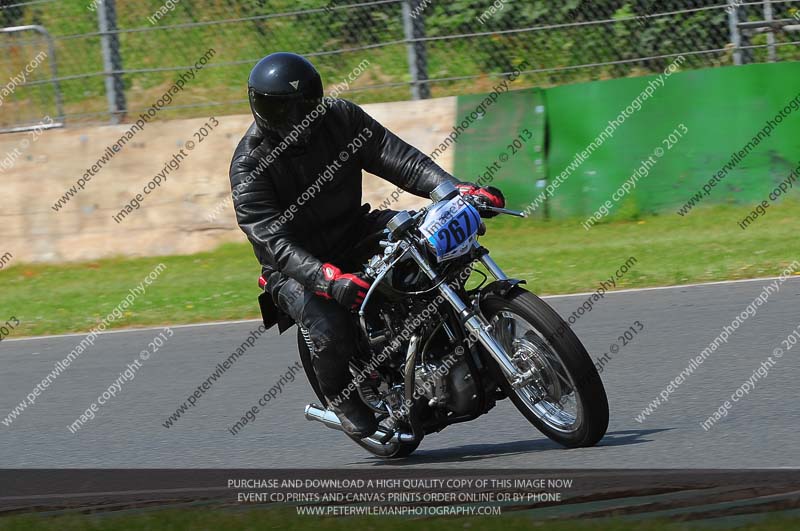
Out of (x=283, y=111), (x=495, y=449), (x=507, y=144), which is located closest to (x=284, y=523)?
(x=495, y=449)

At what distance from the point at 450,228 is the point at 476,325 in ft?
1.42

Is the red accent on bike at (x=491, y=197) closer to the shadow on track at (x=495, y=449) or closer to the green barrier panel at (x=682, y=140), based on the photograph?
the shadow on track at (x=495, y=449)

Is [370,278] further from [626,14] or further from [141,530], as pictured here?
[626,14]

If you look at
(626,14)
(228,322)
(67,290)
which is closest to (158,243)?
(67,290)

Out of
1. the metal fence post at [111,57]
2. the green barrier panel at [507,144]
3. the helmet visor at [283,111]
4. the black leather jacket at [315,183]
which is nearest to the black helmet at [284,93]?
the helmet visor at [283,111]

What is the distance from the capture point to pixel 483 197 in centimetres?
532

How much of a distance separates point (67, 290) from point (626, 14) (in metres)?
6.55

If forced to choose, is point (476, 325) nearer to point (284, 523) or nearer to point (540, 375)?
point (540, 375)

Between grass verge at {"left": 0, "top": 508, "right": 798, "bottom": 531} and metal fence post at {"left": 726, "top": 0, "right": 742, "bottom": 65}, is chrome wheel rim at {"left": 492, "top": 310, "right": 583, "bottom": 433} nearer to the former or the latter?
grass verge at {"left": 0, "top": 508, "right": 798, "bottom": 531}

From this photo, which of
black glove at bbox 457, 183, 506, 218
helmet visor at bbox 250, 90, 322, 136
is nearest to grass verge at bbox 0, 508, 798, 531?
black glove at bbox 457, 183, 506, 218

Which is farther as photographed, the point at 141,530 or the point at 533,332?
the point at 533,332

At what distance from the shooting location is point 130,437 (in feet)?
22.4

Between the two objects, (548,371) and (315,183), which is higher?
(315,183)

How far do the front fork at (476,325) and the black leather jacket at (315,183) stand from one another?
50 centimetres
